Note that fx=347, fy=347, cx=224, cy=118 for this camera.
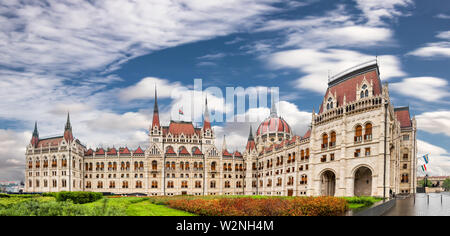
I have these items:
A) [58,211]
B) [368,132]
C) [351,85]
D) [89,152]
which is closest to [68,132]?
[89,152]

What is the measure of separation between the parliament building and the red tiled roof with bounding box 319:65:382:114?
17 centimetres

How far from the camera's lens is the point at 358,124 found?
54.7 metres

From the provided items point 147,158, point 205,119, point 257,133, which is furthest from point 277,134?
point 147,158

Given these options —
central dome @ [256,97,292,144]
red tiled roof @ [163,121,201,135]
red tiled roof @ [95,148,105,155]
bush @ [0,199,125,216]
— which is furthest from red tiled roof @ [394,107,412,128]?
red tiled roof @ [95,148,105,155]

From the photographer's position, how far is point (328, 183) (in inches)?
2434

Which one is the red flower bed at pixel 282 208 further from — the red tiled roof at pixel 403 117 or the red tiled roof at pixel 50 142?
the red tiled roof at pixel 50 142

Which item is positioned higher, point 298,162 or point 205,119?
point 205,119

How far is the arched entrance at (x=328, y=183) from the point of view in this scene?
61.3 meters

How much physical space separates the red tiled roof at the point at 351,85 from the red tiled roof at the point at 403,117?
21618 millimetres

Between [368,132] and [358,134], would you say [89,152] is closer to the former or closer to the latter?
[358,134]

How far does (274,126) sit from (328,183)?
184 ft

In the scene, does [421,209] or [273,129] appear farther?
[273,129]
